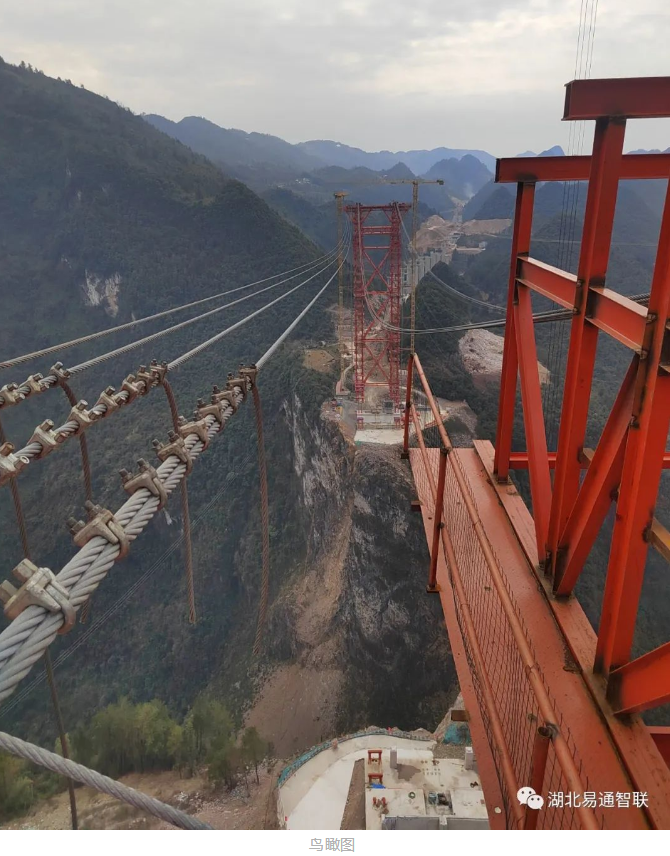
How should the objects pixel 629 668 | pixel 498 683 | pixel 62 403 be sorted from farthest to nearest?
pixel 62 403, pixel 498 683, pixel 629 668

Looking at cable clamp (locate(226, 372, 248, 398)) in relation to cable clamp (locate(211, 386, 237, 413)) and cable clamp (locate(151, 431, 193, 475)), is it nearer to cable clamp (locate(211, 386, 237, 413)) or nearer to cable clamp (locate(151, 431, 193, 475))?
cable clamp (locate(211, 386, 237, 413))

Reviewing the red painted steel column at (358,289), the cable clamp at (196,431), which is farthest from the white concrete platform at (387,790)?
the red painted steel column at (358,289)

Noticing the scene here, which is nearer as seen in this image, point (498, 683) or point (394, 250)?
point (498, 683)

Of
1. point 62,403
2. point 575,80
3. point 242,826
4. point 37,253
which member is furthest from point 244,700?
point 37,253

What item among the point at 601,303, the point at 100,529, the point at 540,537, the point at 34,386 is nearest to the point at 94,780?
the point at 100,529

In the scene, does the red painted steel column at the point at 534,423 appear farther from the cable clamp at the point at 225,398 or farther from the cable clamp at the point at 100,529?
the cable clamp at the point at 100,529

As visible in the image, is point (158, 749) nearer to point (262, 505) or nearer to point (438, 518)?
point (262, 505)

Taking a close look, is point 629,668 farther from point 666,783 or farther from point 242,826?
point 242,826
